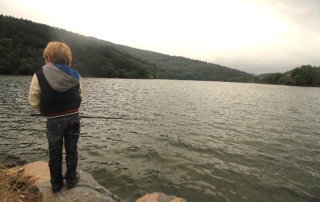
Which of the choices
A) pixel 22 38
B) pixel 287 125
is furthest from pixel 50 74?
pixel 22 38

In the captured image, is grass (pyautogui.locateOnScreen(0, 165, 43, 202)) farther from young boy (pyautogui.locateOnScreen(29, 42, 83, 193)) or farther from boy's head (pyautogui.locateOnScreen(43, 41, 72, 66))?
boy's head (pyautogui.locateOnScreen(43, 41, 72, 66))

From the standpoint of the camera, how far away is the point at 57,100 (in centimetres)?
367

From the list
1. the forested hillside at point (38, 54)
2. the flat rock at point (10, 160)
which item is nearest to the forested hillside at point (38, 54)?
the forested hillside at point (38, 54)

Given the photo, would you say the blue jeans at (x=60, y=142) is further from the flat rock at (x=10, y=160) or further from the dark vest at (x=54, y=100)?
the flat rock at (x=10, y=160)

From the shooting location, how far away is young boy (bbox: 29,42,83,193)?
11.6ft

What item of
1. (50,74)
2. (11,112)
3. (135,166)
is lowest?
(11,112)

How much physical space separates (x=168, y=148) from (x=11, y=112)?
17888mm

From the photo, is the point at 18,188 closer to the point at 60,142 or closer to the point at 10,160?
the point at 60,142

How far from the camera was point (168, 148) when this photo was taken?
1042 cm

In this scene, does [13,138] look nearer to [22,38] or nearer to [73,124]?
[73,124]

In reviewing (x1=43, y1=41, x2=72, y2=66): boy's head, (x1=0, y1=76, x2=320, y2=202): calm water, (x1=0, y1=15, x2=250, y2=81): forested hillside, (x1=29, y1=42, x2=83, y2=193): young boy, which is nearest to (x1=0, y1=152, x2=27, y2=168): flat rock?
(x1=0, y1=76, x2=320, y2=202): calm water

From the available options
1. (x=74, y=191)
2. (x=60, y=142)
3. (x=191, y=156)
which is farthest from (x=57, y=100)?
(x=191, y=156)

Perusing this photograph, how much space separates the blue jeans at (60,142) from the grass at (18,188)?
19.5 inches

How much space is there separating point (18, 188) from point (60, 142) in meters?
1.79
